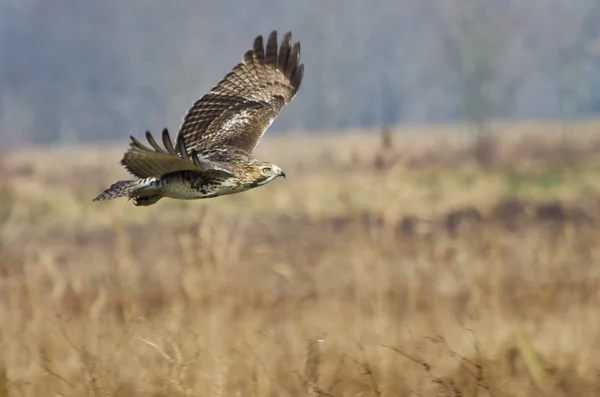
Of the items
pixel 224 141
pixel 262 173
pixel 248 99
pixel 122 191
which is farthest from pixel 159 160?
pixel 248 99

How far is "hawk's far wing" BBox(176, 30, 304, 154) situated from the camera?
7809mm

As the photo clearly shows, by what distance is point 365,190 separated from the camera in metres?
22.8

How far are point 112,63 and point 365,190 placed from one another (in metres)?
81.1

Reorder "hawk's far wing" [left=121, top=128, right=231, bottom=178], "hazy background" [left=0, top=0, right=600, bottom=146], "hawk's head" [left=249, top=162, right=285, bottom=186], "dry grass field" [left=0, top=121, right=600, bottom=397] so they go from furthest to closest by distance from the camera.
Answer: "hazy background" [left=0, top=0, right=600, bottom=146] → "dry grass field" [left=0, top=121, right=600, bottom=397] → "hawk's head" [left=249, top=162, right=285, bottom=186] → "hawk's far wing" [left=121, top=128, right=231, bottom=178]

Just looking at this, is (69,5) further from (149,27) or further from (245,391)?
(245,391)

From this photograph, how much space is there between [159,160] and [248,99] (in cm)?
224

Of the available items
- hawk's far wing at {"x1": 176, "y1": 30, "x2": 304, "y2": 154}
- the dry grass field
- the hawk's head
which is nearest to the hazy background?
the dry grass field

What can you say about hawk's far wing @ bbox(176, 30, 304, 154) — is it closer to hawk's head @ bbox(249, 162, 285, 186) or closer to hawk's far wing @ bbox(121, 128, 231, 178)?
hawk's head @ bbox(249, 162, 285, 186)

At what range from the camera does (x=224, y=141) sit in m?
7.67

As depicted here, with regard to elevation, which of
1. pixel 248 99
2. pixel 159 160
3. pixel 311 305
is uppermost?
pixel 248 99

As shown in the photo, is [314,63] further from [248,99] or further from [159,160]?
[159,160]

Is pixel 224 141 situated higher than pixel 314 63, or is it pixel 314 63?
pixel 314 63

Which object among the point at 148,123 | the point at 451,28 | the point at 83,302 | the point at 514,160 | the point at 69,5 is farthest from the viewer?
the point at 69,5

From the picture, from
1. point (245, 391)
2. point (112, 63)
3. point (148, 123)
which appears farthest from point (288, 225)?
point (112, 63)
